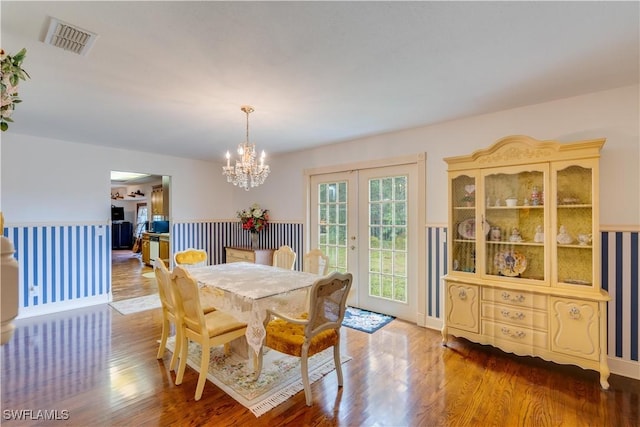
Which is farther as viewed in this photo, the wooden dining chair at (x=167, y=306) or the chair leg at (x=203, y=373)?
the wooden dining chair at (x=167, y=306)

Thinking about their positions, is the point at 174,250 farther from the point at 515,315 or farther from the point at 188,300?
the point at 515,315

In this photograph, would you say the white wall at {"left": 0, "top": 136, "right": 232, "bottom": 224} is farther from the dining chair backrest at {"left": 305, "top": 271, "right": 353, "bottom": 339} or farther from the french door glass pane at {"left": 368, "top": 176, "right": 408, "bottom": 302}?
the dining chair backrest at {"left": 305, "top": 271, "right": 353, "bottom": 339}

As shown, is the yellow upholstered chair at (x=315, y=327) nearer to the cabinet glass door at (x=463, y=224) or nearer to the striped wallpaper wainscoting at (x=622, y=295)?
the cabinet glass door at (x=463, y=224)

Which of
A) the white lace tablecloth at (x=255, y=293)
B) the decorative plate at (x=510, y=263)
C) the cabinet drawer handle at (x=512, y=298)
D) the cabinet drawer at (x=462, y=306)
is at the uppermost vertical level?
the decorative plate at (x=510, y=263)

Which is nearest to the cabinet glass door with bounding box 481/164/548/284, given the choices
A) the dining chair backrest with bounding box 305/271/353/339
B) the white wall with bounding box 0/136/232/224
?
the dining chair backrest with bounding box 305/271/353/339

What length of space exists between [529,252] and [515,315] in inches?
23.3

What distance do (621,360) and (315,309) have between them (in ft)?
8.71

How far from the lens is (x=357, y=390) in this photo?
2.33 meters

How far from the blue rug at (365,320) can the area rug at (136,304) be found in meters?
2.75

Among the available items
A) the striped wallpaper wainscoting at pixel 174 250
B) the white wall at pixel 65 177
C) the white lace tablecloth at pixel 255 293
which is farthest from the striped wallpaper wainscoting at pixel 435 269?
the white wall at pixel 65 177

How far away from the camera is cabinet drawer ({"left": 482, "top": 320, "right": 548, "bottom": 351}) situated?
2598mm

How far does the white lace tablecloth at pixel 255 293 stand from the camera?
2.17m

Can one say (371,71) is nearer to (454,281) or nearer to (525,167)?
(525,167)

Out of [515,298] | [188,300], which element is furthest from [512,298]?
[188,300]
